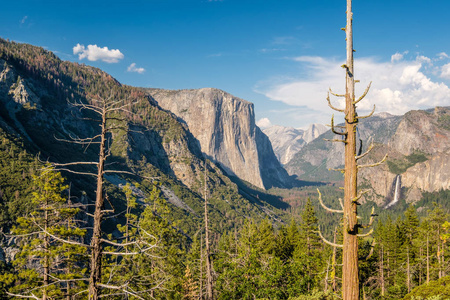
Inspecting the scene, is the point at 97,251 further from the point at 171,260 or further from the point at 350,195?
the point at 171,260

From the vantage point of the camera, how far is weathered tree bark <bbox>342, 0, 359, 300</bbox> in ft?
25.3

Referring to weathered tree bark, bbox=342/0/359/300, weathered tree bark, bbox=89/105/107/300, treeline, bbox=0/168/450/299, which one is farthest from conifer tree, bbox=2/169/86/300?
weathered tree bark, bbox=342/0/359/300

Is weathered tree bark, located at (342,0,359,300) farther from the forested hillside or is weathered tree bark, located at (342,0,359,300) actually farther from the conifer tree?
the conifer tree

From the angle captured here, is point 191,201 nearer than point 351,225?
No

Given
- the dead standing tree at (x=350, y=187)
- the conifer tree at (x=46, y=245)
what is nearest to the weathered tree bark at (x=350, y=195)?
the dead standing tree at (x=350, y=187)

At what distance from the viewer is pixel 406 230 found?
53.6m

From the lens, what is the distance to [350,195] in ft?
25.9

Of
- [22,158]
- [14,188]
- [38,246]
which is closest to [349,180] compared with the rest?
[38,246]

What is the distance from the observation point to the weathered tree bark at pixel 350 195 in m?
7.70

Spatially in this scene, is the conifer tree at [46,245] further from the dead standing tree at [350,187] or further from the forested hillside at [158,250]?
the dead standing tree at [350,187]

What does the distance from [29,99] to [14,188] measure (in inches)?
4513

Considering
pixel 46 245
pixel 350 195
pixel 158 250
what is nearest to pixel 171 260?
pixel 158 250

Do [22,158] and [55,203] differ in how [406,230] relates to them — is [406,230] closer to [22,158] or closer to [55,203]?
[55,203]

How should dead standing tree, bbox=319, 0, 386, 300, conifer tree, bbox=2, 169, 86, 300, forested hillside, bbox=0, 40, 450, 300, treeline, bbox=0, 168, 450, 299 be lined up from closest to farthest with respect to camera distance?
dead standing tree, bbox=319, 0, 386, 300 → forested hillside, bbox=0, 40, 450, 300 → treeline, bbox=0, 168, 450, 299 → conifer tree, bbox=2, 169, 86, 300
